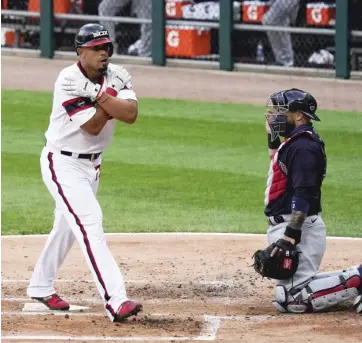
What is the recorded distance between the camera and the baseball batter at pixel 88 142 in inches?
281

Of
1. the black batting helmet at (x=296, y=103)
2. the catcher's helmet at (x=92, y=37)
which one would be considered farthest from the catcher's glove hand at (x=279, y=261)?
the catcher's helmet at (x=92, y=37)

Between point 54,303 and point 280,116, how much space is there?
179 centimetres

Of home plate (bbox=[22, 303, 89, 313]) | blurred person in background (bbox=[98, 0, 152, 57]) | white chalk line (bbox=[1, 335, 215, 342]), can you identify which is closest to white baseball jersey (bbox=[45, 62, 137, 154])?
home plate (bbox=[22, 303, 89, 313])

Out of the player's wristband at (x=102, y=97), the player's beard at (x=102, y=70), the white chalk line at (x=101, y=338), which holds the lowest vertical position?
the white chalk line at (x=101, y=338)

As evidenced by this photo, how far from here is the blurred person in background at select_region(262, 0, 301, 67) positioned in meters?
18.5

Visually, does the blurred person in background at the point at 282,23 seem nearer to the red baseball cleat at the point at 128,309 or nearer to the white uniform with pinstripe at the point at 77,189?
the white uniform with pinstripe at the point at 77,189

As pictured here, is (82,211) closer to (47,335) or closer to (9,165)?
(47,335)

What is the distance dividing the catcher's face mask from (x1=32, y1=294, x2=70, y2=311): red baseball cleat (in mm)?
1669

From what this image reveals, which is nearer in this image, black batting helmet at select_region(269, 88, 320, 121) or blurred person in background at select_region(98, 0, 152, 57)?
black batting helmet at select_region(269, 88, 320, 121)

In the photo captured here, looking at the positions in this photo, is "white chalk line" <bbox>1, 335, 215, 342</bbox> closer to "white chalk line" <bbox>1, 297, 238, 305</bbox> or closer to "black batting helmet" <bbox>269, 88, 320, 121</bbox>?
"white chalk line" <bbox>1, 297, 238, 305</bbox>

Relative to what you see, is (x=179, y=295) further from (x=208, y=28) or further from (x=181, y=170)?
(x=208, y=28)

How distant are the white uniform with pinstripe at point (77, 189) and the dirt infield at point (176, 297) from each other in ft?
0.90

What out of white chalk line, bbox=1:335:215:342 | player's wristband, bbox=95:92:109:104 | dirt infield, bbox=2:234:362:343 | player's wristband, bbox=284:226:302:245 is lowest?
dirt infield, bbox=2:234:362:343

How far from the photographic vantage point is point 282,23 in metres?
18.6
